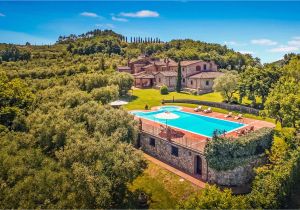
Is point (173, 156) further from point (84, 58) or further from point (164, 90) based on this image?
point (84, 58)

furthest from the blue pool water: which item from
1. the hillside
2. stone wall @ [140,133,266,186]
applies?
the hillside

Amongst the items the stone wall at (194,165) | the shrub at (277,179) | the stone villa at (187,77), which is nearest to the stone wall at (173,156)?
the stone wall at (194,165)

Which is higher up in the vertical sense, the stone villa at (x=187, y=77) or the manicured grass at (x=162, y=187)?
the stone villa at (x=187, y=77)

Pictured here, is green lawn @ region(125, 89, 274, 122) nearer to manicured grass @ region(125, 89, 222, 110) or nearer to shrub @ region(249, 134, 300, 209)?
manicured grass @ region(125, 89, 222, 110)

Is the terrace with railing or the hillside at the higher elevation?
the hillside

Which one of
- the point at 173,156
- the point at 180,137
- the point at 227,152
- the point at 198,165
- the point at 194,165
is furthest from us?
the point at 180,137

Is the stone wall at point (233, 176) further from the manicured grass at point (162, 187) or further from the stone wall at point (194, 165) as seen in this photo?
the manicured grass at point (162, 187)

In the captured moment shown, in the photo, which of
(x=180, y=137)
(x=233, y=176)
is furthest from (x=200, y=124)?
(x=233, y=176)
